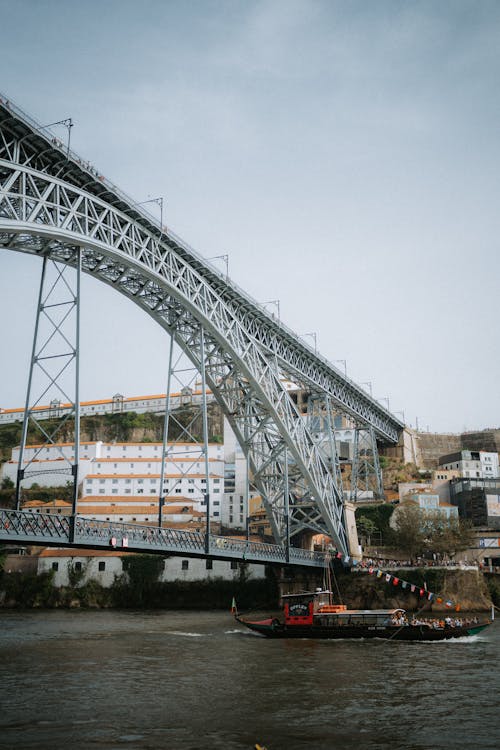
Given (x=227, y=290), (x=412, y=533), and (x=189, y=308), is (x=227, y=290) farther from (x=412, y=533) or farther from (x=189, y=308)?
(x=412, y=533)

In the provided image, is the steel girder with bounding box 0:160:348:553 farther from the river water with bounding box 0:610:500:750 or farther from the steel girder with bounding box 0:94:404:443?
the river water with bounding box 0:610:500:750

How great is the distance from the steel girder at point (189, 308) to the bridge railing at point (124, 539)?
4457 millimetres

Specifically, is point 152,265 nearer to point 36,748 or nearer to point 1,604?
point 36,748

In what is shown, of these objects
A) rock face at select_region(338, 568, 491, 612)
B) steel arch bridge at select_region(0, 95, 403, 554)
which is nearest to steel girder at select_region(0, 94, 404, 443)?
steel arch bridge at select_region(0, 95, 403, 554)

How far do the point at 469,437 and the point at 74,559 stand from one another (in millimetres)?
56821

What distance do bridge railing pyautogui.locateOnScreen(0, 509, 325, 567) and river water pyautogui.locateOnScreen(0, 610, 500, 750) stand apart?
13.7 feet

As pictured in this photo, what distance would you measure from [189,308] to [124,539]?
42.0ft

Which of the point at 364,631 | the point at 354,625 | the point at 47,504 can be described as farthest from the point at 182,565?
the point at 364,631

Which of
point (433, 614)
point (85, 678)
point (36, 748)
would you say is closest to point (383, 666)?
point (85, 678)

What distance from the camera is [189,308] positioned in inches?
1468

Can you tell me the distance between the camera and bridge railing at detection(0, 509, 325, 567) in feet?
82.0

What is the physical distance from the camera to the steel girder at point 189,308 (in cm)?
2730

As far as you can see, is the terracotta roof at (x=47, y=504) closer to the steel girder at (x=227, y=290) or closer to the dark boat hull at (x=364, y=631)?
the steel girder at (x=227, y=290)

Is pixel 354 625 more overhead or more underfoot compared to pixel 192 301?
more underfoot
